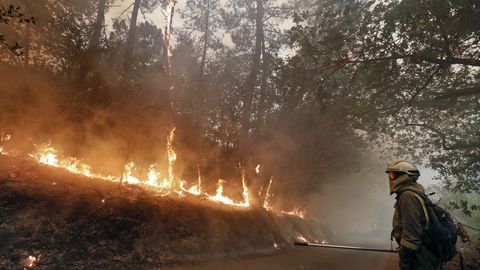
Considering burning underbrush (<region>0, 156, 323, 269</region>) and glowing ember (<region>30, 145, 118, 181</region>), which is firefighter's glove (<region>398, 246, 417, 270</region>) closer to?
burning underbrush (<region>0, 156, 323, 269</region>)

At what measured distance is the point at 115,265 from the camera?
28.3ft

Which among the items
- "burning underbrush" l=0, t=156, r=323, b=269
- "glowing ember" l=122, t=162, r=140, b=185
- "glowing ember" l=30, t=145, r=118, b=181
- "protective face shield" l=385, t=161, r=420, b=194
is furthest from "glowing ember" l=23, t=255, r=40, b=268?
"protective face shield" l=385, t=161, r=420, b=194

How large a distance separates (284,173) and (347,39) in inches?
732

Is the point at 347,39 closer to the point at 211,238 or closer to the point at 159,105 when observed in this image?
the point at 211,238

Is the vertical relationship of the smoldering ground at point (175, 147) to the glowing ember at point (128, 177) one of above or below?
above

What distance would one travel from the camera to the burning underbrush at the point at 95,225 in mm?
7934

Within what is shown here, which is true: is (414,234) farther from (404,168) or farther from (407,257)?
(404,168)

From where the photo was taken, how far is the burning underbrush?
7.93 metres

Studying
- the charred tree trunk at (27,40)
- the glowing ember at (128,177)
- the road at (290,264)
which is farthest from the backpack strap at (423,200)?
the charred tree trunk at (27,40)

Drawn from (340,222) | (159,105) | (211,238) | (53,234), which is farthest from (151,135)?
(340,222)

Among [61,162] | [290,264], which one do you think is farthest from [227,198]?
[61,162]

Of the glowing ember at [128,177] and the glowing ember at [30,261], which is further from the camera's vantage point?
the glowing ember at [128,177]

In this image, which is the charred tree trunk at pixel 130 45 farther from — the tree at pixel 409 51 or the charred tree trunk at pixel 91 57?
the tree at pixel 409 51

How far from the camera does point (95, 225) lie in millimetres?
9328
